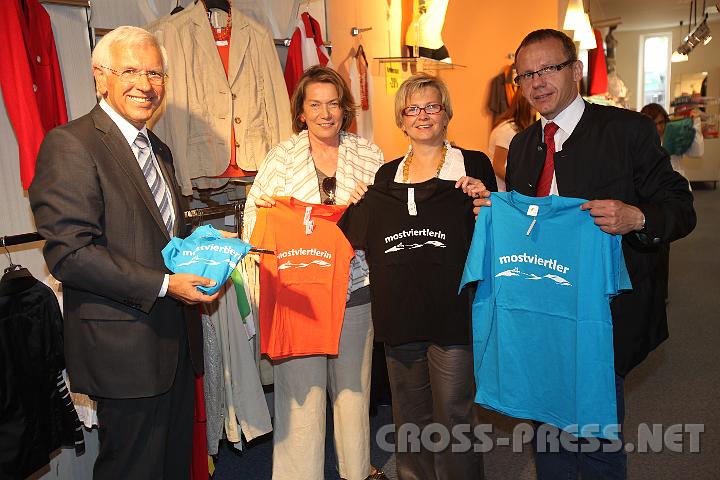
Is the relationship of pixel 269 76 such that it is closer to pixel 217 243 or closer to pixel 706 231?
pixel 217 243

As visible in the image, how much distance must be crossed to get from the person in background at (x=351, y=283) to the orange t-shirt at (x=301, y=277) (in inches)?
3.4

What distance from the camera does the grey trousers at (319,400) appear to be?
8.64 feet

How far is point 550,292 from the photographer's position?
2090mm

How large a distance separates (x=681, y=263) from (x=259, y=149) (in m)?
6.58

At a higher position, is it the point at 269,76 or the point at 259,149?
the point at 269,76

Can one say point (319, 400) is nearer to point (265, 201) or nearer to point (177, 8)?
point (265, 201)

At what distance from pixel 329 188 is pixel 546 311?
1.08 metres

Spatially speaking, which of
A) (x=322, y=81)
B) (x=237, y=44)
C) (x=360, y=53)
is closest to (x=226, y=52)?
(x=237, y=44)

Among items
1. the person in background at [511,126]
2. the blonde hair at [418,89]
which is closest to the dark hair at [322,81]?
the blonde hair at [418,89]

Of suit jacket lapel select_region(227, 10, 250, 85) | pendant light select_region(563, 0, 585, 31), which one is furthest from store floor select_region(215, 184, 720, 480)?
pendant light select_region(563, 0, 585, 31)

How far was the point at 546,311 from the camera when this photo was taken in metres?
2.11

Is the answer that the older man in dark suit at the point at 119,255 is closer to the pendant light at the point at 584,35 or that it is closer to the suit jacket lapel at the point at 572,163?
the suit jacket lapel at the point at 572,163

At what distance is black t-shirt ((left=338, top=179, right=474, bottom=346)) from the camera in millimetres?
2268

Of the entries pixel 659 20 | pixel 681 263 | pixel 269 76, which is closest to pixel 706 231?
pixel 681 263
